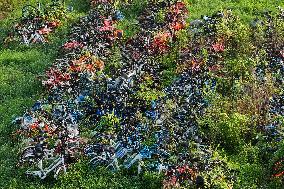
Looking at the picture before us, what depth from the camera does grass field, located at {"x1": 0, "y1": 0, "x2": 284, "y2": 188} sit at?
9.71 meters

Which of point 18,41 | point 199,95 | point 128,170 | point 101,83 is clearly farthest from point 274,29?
point 18,41

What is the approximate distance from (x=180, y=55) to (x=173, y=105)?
8.64ft

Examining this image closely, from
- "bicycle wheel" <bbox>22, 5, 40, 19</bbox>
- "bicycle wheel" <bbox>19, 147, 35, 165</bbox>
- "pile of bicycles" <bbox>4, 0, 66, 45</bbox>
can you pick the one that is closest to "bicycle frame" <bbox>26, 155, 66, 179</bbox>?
"bicycle wheel" <bbox>19, 147, 35, 165</bbox>

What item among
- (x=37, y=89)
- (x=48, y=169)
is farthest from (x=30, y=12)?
(x=48, y=169)

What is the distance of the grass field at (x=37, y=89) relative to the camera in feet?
31.9

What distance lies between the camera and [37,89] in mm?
13477

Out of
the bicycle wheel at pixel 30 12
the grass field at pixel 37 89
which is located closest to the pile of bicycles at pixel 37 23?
the bicycle wheel at pixel 30 12

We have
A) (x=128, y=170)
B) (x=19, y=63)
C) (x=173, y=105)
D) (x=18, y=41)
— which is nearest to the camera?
(x=128, y=170)

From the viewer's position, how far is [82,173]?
32.9ft

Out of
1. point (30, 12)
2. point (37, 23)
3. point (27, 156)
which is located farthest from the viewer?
point (30, 12)

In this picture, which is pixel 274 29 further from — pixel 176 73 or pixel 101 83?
pixel 101 83

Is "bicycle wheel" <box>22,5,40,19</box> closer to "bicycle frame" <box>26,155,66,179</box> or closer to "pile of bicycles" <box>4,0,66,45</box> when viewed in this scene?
"pile of bicycles" <box>4,0,66,45</box>

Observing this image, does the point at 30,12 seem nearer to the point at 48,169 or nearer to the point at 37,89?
the point at 37,89

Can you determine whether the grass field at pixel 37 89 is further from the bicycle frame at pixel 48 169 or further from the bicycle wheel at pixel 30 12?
the bicycle wheel at pixel 30 12
